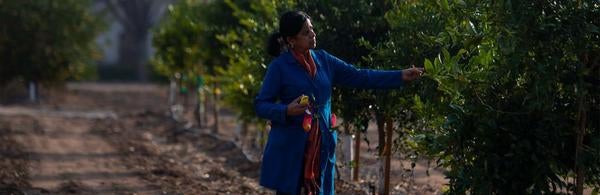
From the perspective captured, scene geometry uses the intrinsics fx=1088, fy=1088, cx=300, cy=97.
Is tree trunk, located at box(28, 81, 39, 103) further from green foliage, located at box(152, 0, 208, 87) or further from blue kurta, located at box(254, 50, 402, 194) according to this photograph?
blue kurta, located at box(254, 50, 402, 194)

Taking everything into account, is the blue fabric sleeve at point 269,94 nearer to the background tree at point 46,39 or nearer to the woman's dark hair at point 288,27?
the woman's dark hair at point 288,27

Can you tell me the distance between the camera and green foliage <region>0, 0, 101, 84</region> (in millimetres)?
23656

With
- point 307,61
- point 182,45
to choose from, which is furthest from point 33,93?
point 307,61

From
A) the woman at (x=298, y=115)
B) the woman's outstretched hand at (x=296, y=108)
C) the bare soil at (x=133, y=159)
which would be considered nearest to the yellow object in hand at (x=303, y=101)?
the woman's outstretched hand at (x=296, y=108)

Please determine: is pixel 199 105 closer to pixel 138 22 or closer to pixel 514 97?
pixel 514 97

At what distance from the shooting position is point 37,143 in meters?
15.1

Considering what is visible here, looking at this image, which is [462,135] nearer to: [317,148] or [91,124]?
[317,148]

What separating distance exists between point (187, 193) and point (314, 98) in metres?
4.42

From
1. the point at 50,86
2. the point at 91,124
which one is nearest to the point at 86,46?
the point at 50,86

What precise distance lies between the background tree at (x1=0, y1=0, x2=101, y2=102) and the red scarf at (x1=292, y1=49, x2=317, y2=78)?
1864cm

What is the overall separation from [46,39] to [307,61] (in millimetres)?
19446

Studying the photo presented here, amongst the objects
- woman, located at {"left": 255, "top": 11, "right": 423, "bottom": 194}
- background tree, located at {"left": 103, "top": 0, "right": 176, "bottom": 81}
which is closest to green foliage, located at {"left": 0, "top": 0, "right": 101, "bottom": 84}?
woman, located at {"left": 255, "top": 11, "right": 423, "bottom": 194}

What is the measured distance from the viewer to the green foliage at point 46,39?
2366 centimetres

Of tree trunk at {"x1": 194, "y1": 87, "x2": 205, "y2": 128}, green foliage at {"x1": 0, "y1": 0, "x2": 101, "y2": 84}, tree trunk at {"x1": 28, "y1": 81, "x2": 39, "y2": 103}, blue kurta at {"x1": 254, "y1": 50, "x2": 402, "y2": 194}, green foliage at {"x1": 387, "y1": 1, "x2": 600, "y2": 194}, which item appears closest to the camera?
green foliage at {"x1": 387, "y1": 1, "x2": 600, "y2": 194}
